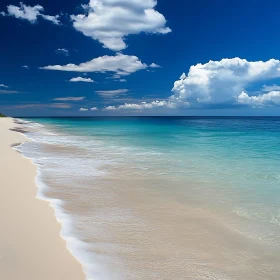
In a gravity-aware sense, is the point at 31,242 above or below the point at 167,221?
above

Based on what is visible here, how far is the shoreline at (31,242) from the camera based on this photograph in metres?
3.85

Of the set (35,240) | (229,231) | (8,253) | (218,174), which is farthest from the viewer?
(218,174)

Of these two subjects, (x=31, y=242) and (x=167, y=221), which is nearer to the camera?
(x=31, y=242)

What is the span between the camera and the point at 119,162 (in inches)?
525

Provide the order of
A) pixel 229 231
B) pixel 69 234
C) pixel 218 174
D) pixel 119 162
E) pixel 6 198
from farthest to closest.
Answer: pixel 119 162 → pixel 218 174 → pixel 6 198 → pixel 229 231 → pixel 69 234

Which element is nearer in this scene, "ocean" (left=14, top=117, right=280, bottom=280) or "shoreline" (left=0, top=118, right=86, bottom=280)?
"shoreline" (left=0, top=118, right=86, bottom=280)

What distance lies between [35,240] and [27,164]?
754cm

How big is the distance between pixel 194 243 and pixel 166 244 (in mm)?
518

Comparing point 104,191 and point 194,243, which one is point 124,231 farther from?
point 104,191

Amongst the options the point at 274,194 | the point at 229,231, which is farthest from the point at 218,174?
the point at 229,231

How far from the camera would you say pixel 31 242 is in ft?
15.3

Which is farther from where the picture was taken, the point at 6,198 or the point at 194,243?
the point at 6,198

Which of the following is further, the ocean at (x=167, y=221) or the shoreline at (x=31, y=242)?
the ocean at (x=167, y=221)

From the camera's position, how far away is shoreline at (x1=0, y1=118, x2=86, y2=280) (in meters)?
3.85
